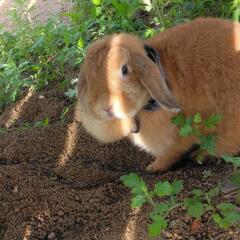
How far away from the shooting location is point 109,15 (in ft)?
14.8

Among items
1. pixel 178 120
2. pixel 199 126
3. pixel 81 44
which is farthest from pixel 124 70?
pixel 81 44

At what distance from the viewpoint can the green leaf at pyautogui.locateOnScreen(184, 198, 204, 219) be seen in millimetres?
2562

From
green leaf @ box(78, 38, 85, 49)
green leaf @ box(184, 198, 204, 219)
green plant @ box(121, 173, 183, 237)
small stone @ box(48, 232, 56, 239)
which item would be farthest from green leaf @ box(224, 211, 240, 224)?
green leaf @ box(78, 38, 85, 49)

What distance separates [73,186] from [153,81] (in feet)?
3.57

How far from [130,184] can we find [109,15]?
2277 mm

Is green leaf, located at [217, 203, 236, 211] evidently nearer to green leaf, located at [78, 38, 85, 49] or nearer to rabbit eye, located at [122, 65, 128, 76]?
rabbit eye, located at [122, 65, 128, 76]

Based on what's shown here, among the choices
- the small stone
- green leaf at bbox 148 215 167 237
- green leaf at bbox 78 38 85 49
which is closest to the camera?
green leaf at bbox 148 215 167 237

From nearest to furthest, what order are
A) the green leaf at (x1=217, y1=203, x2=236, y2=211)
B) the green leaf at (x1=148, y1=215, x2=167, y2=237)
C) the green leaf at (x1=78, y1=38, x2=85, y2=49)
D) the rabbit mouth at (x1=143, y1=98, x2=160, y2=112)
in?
the green leaf at (x1=148, y1=215, x2=167, y2=237), the green leaf at (x1=217, y1=203, x2=236, y2=211), the rabbit mouth at (x1=143, y1=98, x2=160, y2=112), the green leaf at (x1=78, y1=38, x2=85, y2=49)

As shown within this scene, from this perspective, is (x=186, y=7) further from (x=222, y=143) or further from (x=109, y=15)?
(x=222, y=143)

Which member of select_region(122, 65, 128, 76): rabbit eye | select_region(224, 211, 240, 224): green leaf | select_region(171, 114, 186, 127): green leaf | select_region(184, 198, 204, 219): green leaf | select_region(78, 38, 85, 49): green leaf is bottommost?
select_region(224, 211, 240, 224): green leaf

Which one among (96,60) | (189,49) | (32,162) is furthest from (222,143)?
(32,162)

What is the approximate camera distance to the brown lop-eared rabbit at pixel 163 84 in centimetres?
260

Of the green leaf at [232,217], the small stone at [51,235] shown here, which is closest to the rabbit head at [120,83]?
the green leaf at [232,217]

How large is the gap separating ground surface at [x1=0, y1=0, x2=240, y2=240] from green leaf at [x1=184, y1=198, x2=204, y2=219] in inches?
9.0
